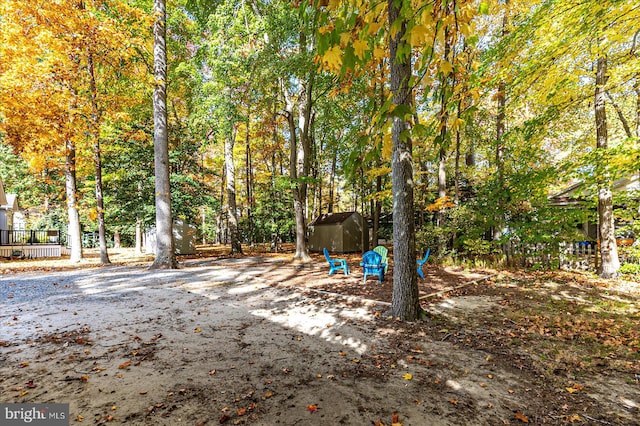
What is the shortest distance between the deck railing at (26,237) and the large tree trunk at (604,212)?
1101 inches

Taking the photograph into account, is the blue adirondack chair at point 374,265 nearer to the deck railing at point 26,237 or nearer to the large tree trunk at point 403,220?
the large tree trunk at point 403,220

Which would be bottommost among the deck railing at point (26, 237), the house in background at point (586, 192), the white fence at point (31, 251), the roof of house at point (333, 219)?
the white fence at point (31, 251)

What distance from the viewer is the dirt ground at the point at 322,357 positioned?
246 cm

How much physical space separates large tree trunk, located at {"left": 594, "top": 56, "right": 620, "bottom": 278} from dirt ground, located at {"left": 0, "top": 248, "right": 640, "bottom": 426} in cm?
204

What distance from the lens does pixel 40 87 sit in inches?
410

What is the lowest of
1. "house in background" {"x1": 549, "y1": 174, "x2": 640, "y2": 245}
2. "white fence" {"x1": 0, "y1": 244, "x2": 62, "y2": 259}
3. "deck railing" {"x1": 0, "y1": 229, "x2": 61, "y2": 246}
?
"white fence" {"x1": 0, "y1": 244, "x2": 62, "y2": 259}

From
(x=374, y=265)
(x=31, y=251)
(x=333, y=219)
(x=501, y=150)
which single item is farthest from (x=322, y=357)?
(x=31, y=251)

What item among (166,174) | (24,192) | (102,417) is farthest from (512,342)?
(24,192)

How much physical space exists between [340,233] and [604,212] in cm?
1169

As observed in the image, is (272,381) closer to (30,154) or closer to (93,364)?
(93,364)

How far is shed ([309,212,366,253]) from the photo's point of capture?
1761 cm

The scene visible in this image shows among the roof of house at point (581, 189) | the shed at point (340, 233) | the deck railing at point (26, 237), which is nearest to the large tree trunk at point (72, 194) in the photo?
the deck railing at point (26, 237)

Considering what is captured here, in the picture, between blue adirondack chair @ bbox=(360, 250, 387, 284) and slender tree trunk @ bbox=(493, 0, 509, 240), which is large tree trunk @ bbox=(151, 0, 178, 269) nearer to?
blue adirondack chair @ bbox=(360, 250, 387, 284)

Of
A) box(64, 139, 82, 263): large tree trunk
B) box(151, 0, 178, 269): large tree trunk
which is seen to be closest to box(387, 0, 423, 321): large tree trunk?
box(151, 0, 178, 269): large tree trunk
